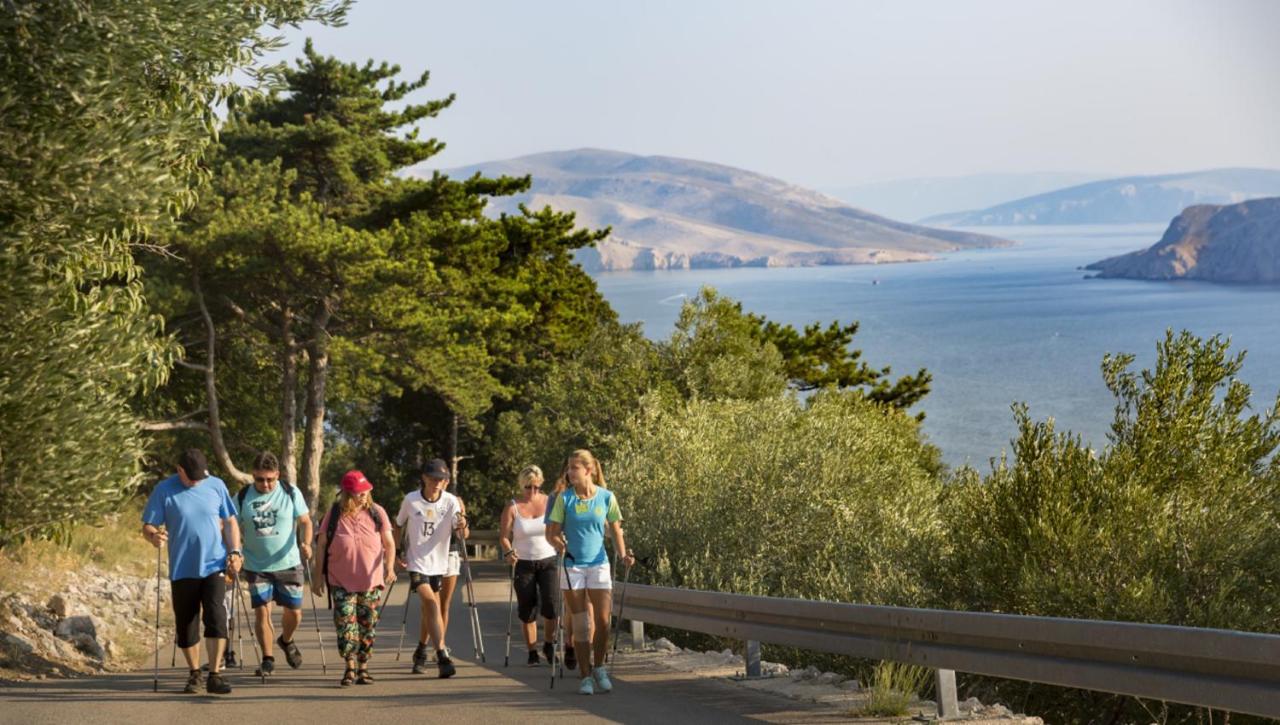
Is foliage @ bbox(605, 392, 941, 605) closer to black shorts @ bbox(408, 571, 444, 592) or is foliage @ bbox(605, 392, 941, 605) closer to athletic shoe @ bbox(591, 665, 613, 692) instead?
black shorts @ bbox(408, 571, 444, 592)

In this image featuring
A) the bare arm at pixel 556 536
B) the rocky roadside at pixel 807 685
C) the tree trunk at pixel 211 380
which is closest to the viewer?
the rocky roadside at pixel 807 685

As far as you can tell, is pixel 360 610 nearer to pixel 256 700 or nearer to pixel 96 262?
pixel 256 700

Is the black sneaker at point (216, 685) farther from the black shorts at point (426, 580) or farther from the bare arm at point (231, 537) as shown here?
the black shorts at point (426, 580)

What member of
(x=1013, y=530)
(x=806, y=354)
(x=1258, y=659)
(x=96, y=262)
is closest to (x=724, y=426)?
(x=1013, y=530)

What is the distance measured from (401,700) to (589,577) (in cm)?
159

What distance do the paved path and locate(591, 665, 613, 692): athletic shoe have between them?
0.08m

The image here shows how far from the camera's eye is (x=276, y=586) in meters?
12.7

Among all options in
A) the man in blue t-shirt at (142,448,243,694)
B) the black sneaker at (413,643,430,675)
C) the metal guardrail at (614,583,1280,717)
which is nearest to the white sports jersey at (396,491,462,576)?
the black sneaker at (413,643,430,675)

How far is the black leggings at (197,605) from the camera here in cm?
1103

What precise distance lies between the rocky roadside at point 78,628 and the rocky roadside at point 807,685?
5004 mm

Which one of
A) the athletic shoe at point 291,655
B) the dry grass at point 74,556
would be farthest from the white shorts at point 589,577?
the dry grass at point 74,556

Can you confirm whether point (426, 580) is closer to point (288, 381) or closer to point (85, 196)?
point (85, 196)

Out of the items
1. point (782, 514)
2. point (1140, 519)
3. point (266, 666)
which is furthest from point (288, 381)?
point (1140, 519)

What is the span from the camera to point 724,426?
2947cm
